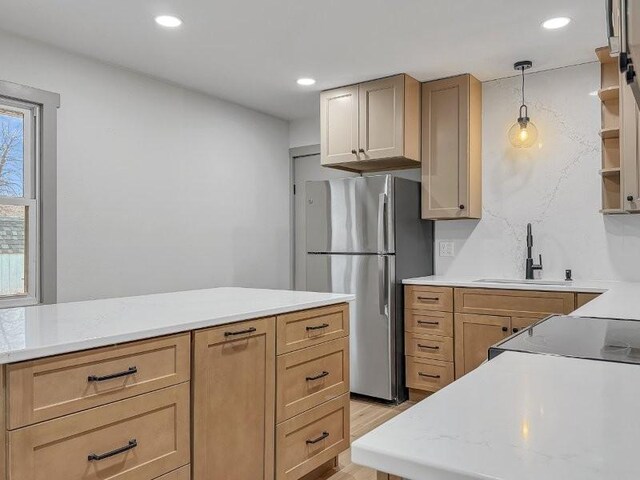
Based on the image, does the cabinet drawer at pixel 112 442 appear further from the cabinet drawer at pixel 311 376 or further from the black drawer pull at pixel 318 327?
the black drawer pull at pixel 318 327

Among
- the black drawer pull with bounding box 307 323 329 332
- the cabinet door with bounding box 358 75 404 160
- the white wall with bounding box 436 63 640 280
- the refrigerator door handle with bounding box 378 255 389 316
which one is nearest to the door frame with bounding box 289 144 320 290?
the cabinet door with bounding box 358 75 404 160

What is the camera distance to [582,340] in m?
1.22

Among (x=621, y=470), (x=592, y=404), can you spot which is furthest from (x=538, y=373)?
(x=621, y=470)

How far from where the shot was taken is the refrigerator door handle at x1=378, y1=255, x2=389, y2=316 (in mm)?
3592

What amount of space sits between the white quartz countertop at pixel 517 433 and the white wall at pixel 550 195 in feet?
9.52

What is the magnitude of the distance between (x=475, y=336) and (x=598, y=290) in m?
0.81

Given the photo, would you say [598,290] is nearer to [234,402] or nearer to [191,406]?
[234,402]

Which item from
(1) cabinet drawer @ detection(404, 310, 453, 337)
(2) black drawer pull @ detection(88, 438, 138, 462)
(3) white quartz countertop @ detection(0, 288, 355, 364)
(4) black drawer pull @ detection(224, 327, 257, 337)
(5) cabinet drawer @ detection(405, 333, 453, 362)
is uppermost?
(3) white quartz countertop @ detection(0, 288, 355, 364)

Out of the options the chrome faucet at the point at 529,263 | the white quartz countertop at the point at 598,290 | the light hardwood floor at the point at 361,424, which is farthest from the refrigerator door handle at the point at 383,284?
the chrome faucet at the point at 529,263

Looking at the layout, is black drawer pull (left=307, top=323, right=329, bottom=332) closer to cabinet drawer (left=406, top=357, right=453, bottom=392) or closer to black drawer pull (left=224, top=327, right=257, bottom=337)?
black drawer pull (left=224, top=327, right=257, bottom=337)

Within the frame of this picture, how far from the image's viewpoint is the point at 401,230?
3646mm

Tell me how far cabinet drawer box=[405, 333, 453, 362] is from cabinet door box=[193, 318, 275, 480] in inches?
68.3

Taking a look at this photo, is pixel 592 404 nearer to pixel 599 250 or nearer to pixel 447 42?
pixel 447 42

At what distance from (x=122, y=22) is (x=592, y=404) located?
288 cm
